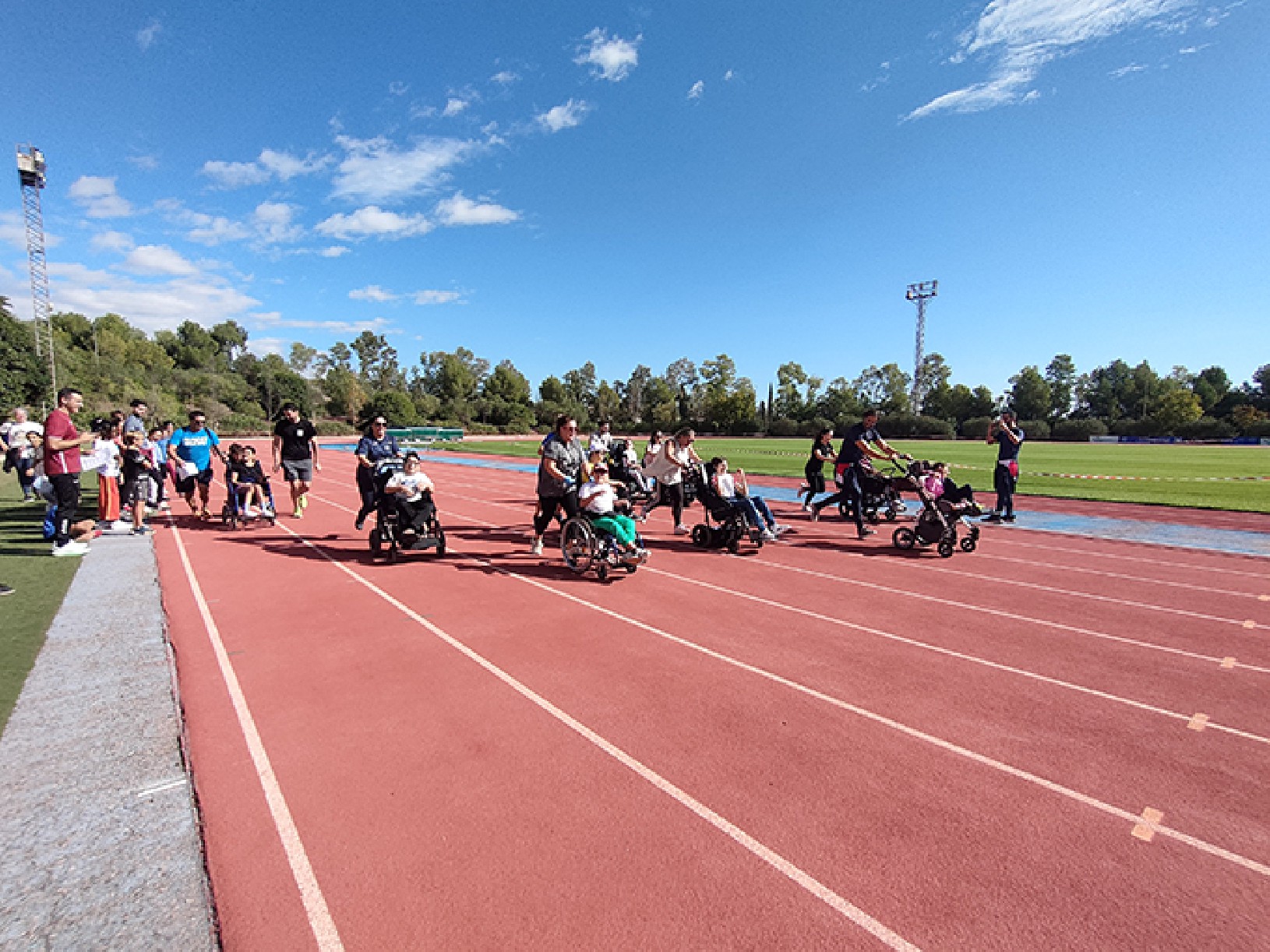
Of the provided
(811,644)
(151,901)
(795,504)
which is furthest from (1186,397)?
(151,901)

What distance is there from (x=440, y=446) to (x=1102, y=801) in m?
43.8

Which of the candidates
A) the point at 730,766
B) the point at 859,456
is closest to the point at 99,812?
the point at 730,766

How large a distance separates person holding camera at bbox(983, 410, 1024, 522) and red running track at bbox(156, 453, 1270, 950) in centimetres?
487

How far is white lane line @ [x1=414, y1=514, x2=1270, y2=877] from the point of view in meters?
2.65

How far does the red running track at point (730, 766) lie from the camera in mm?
2301

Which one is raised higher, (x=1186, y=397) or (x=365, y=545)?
(x=1186, y=397)

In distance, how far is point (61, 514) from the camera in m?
7.56

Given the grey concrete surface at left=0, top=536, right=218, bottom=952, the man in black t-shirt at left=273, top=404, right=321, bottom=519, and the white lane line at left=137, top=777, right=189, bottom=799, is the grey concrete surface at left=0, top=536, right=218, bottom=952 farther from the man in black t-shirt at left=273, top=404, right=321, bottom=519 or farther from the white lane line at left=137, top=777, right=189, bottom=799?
the man in black t-shirt at left=273, top=404, right=321, bottom=519

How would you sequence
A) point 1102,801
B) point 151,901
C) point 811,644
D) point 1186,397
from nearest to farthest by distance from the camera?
point 151,901 < point 1102,801 < point 811,644 < point 1186,397

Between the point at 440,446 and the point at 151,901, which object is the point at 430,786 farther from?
the point at 440,446

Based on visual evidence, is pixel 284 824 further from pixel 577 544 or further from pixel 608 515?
pixel 608 515

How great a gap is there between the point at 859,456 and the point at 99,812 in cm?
979

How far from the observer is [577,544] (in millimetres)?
7293

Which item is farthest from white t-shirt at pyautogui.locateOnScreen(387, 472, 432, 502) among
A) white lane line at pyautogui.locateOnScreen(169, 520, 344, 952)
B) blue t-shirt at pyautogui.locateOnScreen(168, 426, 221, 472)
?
blue t-shirt at pyautogui.locateOnScreen(168, 426, 221, 472)
